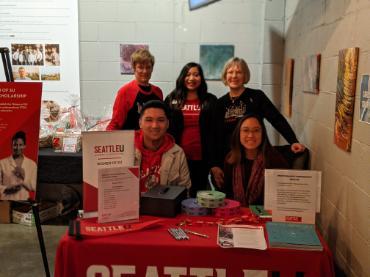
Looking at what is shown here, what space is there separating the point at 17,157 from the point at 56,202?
1.79 m

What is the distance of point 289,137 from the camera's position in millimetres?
2662

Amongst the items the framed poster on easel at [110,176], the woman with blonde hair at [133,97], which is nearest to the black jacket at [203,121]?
the woman with blonde hair at [133,97]

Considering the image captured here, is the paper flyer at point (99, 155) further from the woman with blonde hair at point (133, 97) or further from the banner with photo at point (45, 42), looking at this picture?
→ the banner with photo at point (45, 42)

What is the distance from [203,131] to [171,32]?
125cm

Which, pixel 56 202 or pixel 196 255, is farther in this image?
pixel 56 202

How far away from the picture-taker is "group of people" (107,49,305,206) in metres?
2.20

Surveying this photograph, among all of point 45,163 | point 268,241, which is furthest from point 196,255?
point 45,163

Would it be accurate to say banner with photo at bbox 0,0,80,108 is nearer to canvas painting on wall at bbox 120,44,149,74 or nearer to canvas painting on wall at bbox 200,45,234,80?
canvas painting on wall at bbox 120,44,149,74

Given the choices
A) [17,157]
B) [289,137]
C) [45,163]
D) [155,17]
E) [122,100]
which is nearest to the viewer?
[17,157]

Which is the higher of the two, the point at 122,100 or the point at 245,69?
the point at 245,69

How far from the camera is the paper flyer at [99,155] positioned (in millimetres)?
1771

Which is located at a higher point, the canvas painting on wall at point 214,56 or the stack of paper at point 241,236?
the canvas painting on wall at point 214,56

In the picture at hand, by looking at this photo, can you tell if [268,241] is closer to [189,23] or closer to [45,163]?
A: [45,163]

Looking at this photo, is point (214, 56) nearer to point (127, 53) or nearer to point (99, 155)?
point (127, 53)
